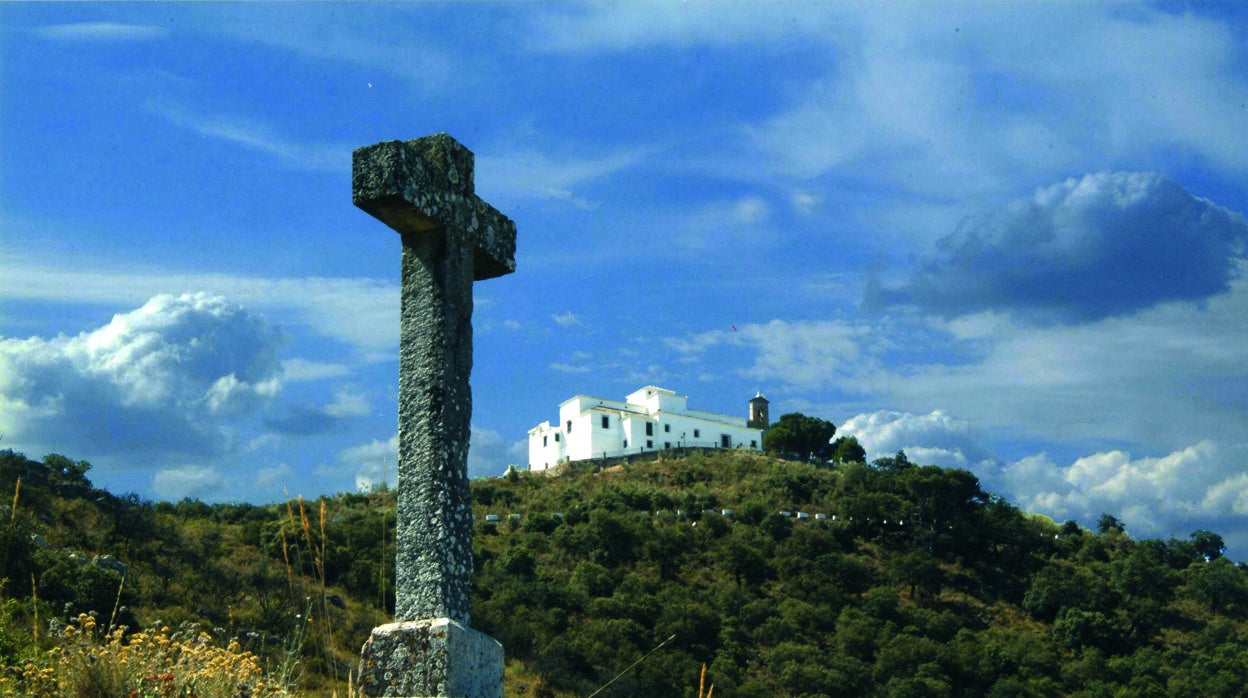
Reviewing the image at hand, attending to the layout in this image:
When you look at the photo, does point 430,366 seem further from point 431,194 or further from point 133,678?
point 133,678

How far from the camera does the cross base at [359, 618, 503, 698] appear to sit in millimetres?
4656

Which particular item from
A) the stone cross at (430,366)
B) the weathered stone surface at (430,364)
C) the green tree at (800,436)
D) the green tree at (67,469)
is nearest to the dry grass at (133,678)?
the stone cross at (430,366)

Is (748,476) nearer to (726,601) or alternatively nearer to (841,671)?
(726,601)

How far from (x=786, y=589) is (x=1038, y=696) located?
10.0m

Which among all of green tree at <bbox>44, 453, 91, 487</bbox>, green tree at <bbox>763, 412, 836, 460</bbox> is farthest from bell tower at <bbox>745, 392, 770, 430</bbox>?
green tree at <bbox>44, 453, 91, 487</bbox>

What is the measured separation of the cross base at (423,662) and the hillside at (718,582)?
3019mm

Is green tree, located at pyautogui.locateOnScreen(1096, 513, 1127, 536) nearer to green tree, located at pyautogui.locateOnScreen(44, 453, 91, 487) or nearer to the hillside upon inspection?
the hillside

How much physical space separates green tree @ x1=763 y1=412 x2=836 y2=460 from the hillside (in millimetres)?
16820

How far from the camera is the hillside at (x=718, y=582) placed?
1741cm

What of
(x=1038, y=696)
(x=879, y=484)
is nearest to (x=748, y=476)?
(x=879, y=484)

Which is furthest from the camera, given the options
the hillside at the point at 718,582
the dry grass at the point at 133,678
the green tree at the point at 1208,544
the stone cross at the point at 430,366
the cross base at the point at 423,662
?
the green tree at the point at 1208,544

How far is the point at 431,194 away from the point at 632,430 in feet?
207

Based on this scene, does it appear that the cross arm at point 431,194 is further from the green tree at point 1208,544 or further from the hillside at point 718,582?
the green tree at point 1208,544

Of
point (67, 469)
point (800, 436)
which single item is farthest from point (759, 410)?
point (67, 469)
